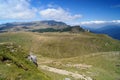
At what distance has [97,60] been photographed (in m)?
107

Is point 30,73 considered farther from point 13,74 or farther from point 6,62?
point 6,62

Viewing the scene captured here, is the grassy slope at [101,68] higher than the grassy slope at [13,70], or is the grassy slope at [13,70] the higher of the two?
the grassy slope at [13,70]

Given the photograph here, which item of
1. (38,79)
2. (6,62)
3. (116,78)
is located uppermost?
(6,62)

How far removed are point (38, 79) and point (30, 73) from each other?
6.38 feet

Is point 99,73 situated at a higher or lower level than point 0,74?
lower

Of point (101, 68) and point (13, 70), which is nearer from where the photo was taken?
point (13, 70)

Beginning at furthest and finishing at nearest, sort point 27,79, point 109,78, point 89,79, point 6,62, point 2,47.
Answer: point 109,78 → point 89,79 → point 2,47 → point 6,62 → point 27,79

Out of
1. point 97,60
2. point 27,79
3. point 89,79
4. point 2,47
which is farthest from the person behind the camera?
point 97,60

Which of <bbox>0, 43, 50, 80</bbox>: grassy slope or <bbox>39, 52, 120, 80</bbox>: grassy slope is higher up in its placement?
<bbox>0, 43, 50, 80</bbox>: grassy slope

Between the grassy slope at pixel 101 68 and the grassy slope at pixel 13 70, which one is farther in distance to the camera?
the grassy slope at pixel 101 68

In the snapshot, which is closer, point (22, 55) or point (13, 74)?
point (13, 74)

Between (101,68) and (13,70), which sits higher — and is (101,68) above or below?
below

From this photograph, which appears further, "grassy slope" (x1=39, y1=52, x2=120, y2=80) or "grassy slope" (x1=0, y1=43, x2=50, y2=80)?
"grassy slope" (x1=39, y1=52, x2=120, y2=80)

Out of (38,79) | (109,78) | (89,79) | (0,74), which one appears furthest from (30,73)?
(109,78)
